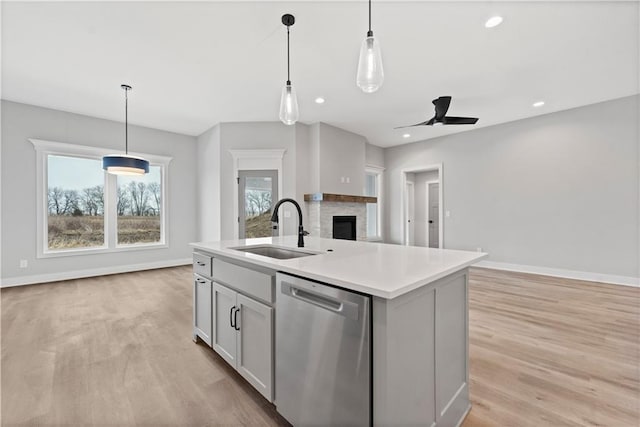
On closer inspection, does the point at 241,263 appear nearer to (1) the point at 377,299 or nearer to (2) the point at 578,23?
(1) the point at 377,299

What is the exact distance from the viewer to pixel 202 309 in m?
2.19

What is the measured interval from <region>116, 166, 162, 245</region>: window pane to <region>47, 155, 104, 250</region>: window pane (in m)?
0.30

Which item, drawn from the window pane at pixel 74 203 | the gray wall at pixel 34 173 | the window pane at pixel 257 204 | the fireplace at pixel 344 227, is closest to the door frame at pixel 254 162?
the window pane at pixel 257 204

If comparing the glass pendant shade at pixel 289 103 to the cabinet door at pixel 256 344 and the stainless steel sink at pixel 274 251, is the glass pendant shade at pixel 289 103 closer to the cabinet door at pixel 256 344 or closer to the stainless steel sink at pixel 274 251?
the stainless steel sink at pixel 274 251

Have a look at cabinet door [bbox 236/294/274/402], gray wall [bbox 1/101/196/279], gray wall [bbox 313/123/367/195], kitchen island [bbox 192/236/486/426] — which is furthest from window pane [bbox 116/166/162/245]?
cabinet door [bbox 236/294/274/402]

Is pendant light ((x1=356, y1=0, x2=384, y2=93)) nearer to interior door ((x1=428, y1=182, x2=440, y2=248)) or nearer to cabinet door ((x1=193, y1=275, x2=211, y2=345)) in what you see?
cabinet door ((x1=193, y1=275, x2=211, y2=345))

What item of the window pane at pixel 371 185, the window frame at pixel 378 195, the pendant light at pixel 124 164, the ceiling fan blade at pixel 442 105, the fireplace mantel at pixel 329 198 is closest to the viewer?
the pendant light at pixel 124 164

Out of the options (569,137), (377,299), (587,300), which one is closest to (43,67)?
(377,299)

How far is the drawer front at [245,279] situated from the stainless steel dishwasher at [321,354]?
0.11 metres

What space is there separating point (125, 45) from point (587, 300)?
606 cm

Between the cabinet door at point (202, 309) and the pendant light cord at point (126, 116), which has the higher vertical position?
the pendant light cord at point (126, 116)

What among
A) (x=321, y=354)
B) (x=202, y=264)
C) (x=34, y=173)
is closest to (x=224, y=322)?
(x=202, y=264)

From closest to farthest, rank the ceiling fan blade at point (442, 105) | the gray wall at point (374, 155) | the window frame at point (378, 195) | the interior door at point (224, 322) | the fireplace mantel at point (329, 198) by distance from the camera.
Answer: the interior door at point (224, 322)
the ceiling fan blade at point (442, 105)
the fireplace mantel at point (329, 198)
the gray wall at point (374, 155)
the window frame at point (378, 195)

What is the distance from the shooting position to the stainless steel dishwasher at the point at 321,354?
100 cm
